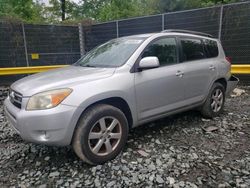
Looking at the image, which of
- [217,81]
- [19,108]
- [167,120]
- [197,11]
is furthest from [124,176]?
[197,11]

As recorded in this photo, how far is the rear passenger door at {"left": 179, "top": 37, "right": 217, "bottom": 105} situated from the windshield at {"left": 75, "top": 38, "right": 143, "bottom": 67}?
1.01 meters

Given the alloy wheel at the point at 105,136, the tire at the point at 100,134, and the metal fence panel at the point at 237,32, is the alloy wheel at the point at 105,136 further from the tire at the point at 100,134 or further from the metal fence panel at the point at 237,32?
the metal fence panel at the point at 237,32

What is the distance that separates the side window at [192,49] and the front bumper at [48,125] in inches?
97.0

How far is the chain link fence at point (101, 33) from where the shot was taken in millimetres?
7891

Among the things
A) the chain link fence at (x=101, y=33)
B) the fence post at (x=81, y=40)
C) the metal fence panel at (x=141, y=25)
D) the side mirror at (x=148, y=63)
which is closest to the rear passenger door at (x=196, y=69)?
the side mirror at (x=148, y=63)

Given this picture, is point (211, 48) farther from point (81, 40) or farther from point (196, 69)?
point (81, 40)

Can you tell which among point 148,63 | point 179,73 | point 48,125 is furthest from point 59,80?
→ point 179,73

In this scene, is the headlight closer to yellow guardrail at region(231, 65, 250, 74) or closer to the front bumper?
the front bumper

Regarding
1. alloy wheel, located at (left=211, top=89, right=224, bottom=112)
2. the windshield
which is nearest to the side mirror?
the windshield

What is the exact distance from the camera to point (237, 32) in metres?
7.88

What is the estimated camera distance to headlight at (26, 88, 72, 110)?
289 cm

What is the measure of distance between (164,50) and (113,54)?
2.88ft

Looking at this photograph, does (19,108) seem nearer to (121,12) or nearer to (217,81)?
(217,81)

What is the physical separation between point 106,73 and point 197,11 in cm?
637
